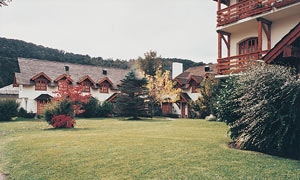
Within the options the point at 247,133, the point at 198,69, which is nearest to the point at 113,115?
the point at 198,69

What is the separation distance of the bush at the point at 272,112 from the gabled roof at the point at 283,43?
1468 mm

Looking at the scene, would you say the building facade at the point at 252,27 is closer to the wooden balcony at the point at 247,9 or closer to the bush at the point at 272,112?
the wooden balcony at the point at 247,9

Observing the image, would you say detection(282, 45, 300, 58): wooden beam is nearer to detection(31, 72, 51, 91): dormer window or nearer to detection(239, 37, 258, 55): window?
detection(239, 37, 258, 55): window

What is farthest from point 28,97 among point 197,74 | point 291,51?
point 291,51

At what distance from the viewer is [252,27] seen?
53.0 ft

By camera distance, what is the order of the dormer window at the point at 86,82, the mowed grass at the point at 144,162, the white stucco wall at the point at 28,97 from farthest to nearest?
the dormer window at the point at 86,82 → the white stucco wall at the point at 28,97 → the mowed grass at the point at 144,162

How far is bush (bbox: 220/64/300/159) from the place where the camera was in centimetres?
717

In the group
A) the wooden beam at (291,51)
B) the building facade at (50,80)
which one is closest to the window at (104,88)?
the building facade at (50,80)

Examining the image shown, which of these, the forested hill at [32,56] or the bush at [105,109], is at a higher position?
the forested hill at [32,56]

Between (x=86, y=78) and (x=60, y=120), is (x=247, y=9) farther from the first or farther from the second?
(x=86, y=78)

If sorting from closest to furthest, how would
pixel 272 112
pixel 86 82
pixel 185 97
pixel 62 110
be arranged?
pixel 272 112 < pixel 62 110 < pixel 185 97 < pixel 86 82

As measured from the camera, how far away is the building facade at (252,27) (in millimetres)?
13703

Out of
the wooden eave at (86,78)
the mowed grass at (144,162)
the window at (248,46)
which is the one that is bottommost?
the mowed grass at (144,162)

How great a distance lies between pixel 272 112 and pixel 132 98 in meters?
19.1
